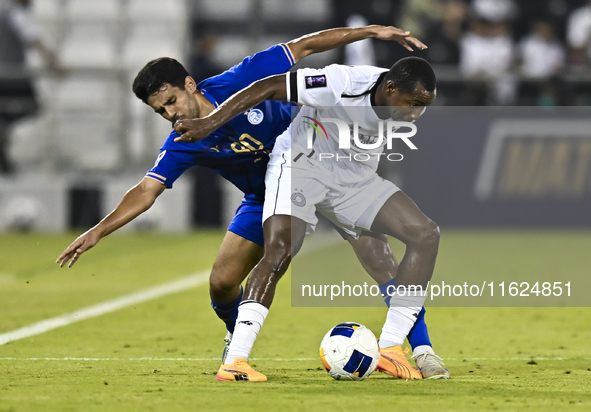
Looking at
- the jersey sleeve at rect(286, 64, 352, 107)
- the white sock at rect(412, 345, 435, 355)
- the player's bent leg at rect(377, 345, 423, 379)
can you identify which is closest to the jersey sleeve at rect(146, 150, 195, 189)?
the jersey sleeve at rect(286, 64, 352, 107)

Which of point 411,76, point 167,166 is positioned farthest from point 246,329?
point 411,76

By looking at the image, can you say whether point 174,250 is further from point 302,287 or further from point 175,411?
point 175,411

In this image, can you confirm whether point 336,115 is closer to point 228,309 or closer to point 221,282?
point 221,282

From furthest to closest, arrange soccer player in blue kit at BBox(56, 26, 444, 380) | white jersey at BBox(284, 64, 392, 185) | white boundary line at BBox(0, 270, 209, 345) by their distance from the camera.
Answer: white boundary line at BBox(0, 270, 209, 345), soccer player in blue kit at BBox(56, 26, 444, 380), white jersey at BBox(284, 64, 392, 185)

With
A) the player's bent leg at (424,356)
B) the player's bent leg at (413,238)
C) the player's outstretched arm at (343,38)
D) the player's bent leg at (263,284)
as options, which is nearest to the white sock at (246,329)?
the player's bent leg at (263,284)

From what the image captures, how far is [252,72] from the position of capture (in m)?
5.48

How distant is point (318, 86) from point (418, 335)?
1.48m

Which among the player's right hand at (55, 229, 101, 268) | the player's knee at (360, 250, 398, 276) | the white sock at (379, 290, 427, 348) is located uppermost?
the player's right hand at (55, 229, 101, 268)

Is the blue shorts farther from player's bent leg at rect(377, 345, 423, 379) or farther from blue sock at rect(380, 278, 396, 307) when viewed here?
player's bent leg at rect(377, 345, 423, 379)

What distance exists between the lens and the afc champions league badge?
5383 millimetres

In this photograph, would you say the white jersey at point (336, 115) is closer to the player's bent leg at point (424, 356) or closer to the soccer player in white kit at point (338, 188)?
the soccer player in white kit at point (338, 188)

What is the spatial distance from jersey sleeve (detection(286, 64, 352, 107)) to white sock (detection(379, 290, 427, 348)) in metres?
1.12

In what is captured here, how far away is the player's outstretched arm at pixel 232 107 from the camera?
4.70 meters

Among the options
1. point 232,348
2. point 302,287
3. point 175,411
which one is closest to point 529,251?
point 302,287
